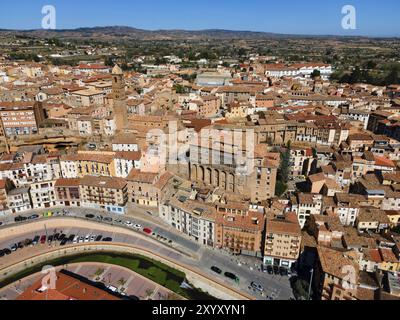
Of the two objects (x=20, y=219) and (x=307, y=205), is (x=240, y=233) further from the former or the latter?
(x=20, y=219)

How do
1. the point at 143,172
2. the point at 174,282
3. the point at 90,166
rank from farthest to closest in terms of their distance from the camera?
the point at 90,166 → the point at 143,172 → the point at 174,282

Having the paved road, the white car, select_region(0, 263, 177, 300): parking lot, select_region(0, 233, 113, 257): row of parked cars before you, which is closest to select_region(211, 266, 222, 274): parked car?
the paved road

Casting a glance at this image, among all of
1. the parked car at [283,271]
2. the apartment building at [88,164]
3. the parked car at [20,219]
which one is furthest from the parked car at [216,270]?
the parked car at [20,219]

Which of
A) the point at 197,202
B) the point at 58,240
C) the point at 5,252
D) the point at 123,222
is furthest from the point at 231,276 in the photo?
the point at 5,252

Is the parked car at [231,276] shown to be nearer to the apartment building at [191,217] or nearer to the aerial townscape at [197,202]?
the aerial townscape at [197,202]

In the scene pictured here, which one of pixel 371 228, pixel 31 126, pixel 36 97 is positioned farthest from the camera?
pixel 36 97
